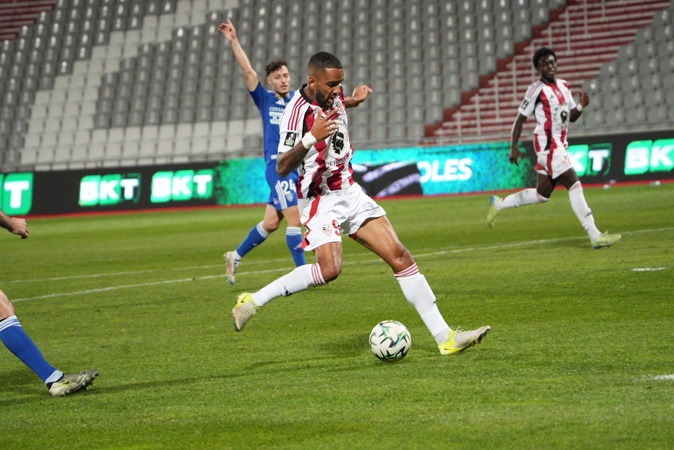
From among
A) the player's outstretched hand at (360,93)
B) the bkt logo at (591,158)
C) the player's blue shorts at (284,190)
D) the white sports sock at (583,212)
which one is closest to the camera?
the player's outstretched hand at (360,93)

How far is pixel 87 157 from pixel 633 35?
16.5 m

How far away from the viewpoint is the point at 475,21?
29.7 m

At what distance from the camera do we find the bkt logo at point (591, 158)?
→ 2228 centimetres

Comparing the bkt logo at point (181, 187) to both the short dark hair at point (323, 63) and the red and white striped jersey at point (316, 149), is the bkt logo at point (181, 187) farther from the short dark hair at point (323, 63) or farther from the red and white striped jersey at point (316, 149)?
the short dark hair at point (323, 63)

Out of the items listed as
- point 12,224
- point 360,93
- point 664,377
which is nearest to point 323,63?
point 360,93

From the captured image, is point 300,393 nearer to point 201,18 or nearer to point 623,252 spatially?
point 623,252

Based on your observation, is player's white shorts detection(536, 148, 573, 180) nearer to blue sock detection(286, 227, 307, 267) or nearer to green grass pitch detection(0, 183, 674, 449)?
green grass pitch detection(0, 183, 674, 449)

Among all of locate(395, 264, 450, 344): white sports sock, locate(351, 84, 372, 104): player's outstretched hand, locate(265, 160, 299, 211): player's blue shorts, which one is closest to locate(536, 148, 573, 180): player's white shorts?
locate(265, 160, 299, 211): player's blue shorts

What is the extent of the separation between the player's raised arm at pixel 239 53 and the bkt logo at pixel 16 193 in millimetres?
17852

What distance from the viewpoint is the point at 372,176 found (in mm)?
24328

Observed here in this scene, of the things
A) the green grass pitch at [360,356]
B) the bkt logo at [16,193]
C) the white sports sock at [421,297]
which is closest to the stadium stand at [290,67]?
the bkt logo at [16,193]

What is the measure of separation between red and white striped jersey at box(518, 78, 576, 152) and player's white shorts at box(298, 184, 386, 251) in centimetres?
598

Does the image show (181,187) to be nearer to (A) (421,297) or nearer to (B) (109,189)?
(B) (109,189)

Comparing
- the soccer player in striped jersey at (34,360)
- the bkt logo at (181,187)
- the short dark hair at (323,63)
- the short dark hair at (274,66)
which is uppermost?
the short dark hair at (274,66)
